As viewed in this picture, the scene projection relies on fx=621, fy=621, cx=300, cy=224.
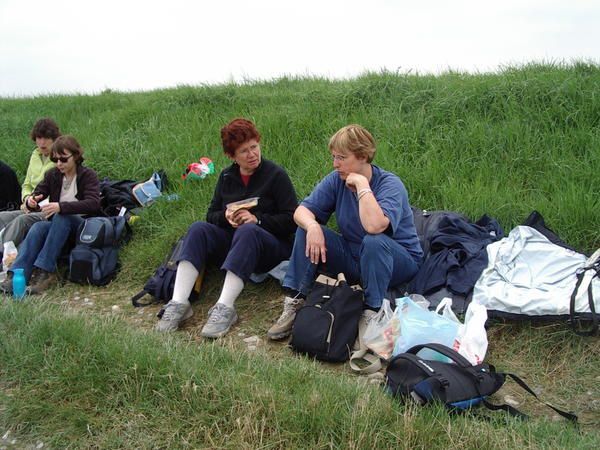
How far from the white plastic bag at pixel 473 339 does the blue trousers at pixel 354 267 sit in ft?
2.02

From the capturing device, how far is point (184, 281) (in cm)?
474

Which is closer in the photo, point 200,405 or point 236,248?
point 200,405

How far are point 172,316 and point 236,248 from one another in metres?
0.70

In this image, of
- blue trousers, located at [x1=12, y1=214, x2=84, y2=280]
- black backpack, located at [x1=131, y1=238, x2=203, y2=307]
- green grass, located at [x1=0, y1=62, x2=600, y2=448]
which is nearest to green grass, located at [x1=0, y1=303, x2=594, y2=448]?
green grass, located at [x1=0, y1=62, x2=600, y2=448]

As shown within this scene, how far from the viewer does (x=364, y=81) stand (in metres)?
8.02

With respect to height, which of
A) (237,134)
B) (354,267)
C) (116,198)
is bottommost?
(354,267)

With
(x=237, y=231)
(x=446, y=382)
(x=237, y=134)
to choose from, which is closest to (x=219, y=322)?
(x=237, y=231)

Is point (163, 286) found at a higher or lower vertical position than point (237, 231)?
lower

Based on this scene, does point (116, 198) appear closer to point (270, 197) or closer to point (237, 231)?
point (270, 197)

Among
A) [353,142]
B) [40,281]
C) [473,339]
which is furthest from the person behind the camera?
[40,281]

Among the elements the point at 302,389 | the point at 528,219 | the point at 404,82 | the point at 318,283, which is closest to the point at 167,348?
the point at 302,389

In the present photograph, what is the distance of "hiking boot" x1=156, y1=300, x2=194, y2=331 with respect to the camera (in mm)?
4539

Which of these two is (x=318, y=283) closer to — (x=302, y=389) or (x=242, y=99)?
(x=302, y=389)

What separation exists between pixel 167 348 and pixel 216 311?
3.30ft
